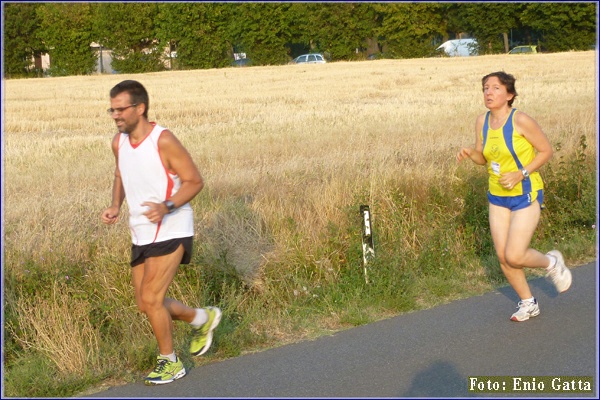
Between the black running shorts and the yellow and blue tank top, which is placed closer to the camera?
the black running shorts

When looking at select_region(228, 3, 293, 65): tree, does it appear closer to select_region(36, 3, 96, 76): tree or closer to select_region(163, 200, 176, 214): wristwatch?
select_region(36, 3, 96, 76): tree

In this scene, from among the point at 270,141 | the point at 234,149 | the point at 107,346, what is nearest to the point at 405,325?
the point at 107,346

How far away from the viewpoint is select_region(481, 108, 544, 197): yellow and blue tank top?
6480 millimetres

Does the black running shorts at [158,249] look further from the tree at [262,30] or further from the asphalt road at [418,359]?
the tree at [262,30]

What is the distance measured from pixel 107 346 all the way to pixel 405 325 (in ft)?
7.20

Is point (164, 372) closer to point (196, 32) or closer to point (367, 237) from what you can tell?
point (367, 237)

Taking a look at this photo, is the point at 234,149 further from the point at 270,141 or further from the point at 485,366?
the point at 485,366

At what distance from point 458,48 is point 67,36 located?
30.8 metres

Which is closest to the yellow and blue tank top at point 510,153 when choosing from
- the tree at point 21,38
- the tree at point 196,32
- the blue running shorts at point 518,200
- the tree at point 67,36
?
the blue running shorts at point 518,200

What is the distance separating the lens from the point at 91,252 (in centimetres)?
730

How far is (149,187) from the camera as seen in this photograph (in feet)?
17.4

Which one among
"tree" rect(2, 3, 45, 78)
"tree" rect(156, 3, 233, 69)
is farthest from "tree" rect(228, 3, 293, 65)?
"tree" rect(2, 3, 45, 78)

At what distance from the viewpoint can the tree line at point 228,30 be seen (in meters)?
65.8

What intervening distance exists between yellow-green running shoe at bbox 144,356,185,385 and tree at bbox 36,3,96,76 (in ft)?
213
